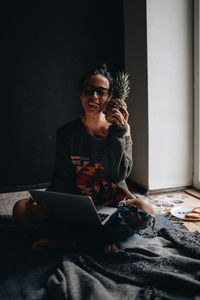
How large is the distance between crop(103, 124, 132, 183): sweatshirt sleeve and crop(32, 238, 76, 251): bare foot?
1.62 ft

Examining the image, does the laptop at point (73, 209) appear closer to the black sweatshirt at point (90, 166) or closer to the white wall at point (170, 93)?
the black sweatshirt at point (90, 166)

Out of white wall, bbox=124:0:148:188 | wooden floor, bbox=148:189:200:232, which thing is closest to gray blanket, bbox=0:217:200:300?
wooden floor, bbox=148:189:200:232

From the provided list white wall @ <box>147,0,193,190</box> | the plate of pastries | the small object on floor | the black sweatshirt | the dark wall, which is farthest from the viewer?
the dark wall

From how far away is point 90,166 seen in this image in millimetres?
1782

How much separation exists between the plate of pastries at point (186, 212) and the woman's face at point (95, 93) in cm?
112

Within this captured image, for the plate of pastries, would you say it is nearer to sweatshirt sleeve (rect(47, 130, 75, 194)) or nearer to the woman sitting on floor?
the woman sitting on floor

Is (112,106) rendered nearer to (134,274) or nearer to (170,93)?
(134,274)

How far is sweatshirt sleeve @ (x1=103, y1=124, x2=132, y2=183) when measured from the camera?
1.65 metres

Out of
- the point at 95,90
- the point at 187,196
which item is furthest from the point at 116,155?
the point at 187,196

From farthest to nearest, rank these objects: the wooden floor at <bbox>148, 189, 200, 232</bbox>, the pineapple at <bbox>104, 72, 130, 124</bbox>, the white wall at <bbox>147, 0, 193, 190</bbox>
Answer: the white wall at <bbox>147, 0, 193, 190</bbox> < the wooden floor at <bbox>148, 189, 200, 232</bbox> < the pineapple at <bbox>104, 72, 130, 124</bbox>

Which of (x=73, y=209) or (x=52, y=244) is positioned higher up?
(x=73, y=209)

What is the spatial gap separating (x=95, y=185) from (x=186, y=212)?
96 cm

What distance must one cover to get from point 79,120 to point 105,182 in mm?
486

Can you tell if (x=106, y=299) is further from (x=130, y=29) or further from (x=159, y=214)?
(x=130, y=29)
